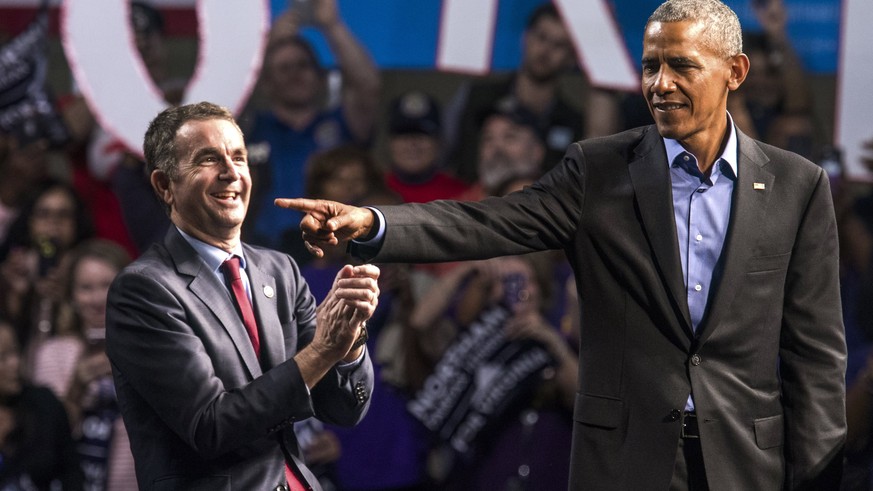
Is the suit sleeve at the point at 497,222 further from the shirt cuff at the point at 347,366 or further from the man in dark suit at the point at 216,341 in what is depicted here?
the shirt cuff at the point at 347,366

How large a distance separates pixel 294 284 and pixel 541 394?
7.48ft

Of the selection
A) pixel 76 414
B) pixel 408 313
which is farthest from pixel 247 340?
pixel 76 414

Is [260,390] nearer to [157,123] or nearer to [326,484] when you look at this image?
[157,123]

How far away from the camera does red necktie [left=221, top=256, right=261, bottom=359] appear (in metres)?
2.05

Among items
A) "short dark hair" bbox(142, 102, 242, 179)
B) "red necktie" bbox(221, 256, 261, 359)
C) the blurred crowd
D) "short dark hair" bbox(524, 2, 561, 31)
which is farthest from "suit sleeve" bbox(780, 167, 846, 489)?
"short dark hair" bbox(524, 2, 561, 31)

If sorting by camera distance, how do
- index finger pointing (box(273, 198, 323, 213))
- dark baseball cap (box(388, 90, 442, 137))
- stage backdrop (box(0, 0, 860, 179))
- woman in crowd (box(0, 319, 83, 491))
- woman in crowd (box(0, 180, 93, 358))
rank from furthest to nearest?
woman in crowd (box(0, 180, 93, 358)) < dark baseball cap (box(388, 90, 442, 137)) < woman in crowd (box(0, 319, 83, 491)) < stage backdrop (box(0, 0, 860, 179)) < index finger pointing (box(273, 198, 323, 213))

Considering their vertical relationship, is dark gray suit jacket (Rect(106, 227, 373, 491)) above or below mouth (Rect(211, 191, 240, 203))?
below

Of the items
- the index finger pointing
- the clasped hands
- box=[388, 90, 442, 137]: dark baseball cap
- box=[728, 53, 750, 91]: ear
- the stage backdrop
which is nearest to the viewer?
the index finger pointing

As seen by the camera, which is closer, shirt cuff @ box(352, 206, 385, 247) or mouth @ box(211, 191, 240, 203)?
shirt cuff @ box(352, 206, 385, 247)

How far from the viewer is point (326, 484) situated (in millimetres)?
4320

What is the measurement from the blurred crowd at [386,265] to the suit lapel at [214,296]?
218cm

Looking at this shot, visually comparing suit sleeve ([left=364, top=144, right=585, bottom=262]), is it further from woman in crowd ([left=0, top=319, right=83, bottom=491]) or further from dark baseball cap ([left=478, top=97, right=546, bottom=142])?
woman in crowd ([left=0, top=319, right=83, bottom=491])

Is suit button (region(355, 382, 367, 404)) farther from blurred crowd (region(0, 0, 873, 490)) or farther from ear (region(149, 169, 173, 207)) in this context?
blurred crowd (region(0, 0, 873, 490))

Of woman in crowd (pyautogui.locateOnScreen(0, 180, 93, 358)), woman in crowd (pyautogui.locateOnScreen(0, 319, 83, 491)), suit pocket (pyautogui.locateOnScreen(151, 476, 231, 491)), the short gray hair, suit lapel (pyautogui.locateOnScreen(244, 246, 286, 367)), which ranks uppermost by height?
the short gray hair
